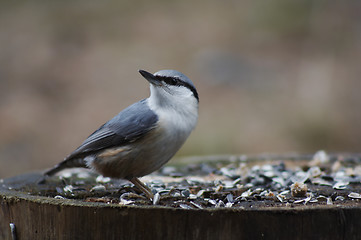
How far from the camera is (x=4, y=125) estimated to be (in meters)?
10.6

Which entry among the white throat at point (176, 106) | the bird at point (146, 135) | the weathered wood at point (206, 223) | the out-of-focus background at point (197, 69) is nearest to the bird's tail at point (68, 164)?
the bird at point (146, 135)

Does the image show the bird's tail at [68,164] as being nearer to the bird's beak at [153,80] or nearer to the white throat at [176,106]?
the white throat at [176,106]

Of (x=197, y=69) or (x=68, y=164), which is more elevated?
(x=197, y=69)

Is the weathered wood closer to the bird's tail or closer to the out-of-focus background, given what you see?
the bird's tail

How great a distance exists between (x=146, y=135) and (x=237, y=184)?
0.93 m

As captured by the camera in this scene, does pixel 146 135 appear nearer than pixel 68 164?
Yes

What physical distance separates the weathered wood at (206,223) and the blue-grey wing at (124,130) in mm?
935

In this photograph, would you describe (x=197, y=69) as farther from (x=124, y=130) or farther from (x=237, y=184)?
(x=124, y=130)

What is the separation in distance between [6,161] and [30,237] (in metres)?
7.32

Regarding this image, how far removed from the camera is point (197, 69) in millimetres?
12547

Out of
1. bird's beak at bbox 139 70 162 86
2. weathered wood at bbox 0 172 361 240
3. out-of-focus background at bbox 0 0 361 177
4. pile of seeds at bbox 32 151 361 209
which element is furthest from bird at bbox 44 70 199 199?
out-of-focus background at bbox 0 0 361 177

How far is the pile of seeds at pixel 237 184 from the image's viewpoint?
10.5 feet

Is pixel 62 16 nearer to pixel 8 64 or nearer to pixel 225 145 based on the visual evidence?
pixel 8 64

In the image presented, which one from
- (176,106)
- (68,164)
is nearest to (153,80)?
(176,106)
